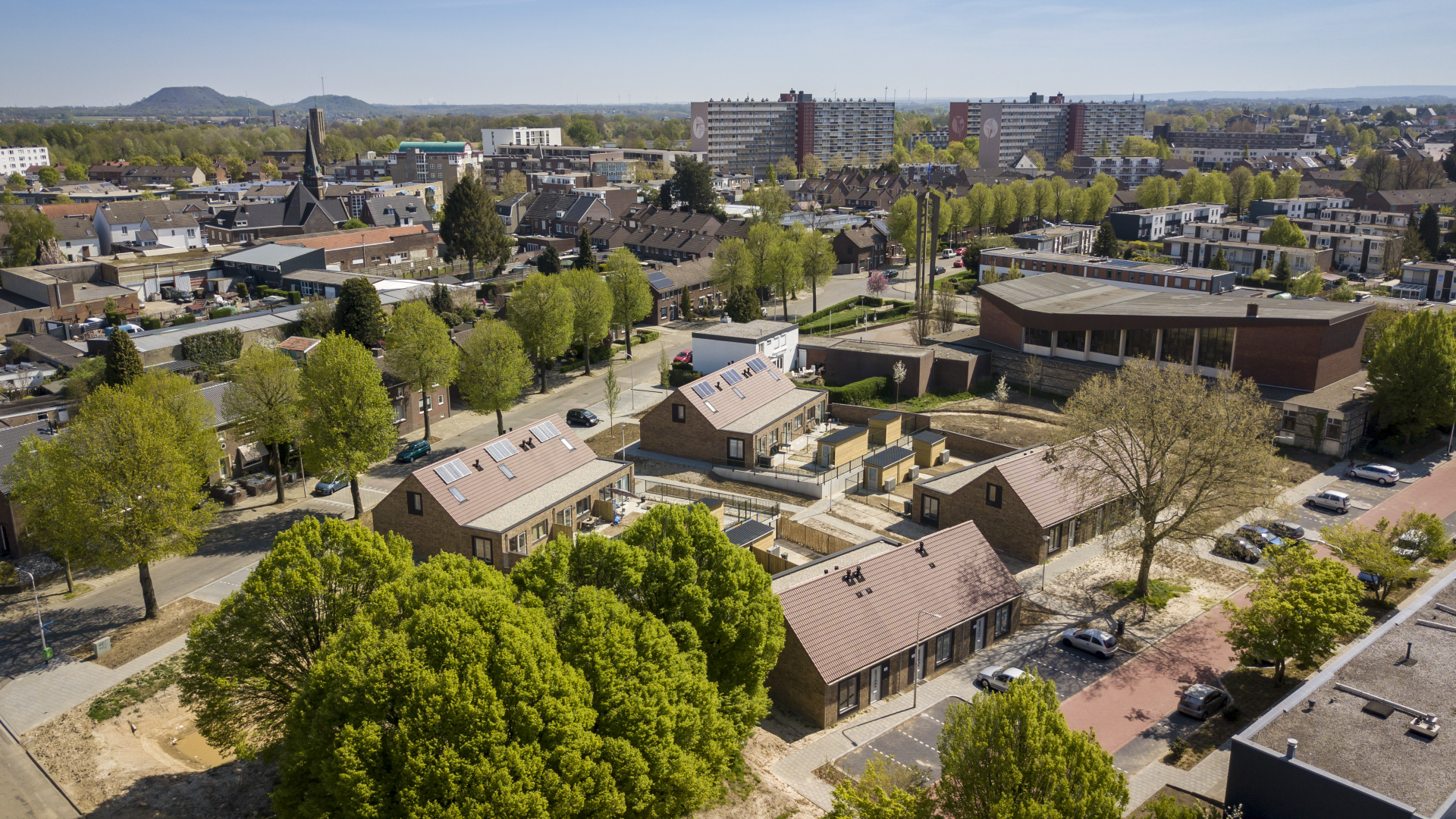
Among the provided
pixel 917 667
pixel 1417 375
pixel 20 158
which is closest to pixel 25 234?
pixel 917 667

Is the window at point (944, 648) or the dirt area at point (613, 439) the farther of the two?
the dirt area at point (613, 439)

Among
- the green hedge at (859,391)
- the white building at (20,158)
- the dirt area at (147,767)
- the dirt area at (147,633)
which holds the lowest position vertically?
the dirt area at (147,767)

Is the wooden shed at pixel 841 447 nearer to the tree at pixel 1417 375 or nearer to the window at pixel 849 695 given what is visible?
the window at pixel 849 695

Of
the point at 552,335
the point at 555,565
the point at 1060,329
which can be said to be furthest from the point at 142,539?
the point at 1060,329

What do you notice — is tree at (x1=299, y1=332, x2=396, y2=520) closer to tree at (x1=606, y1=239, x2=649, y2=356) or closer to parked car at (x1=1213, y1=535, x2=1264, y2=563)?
tree at (x1=606, y1=239, x2=649, y2=356)

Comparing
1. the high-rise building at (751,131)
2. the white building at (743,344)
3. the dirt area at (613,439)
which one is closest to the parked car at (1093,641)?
the dirt area at (613,439)

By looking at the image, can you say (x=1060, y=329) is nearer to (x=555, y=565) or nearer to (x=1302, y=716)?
(x=1302, y=716)
